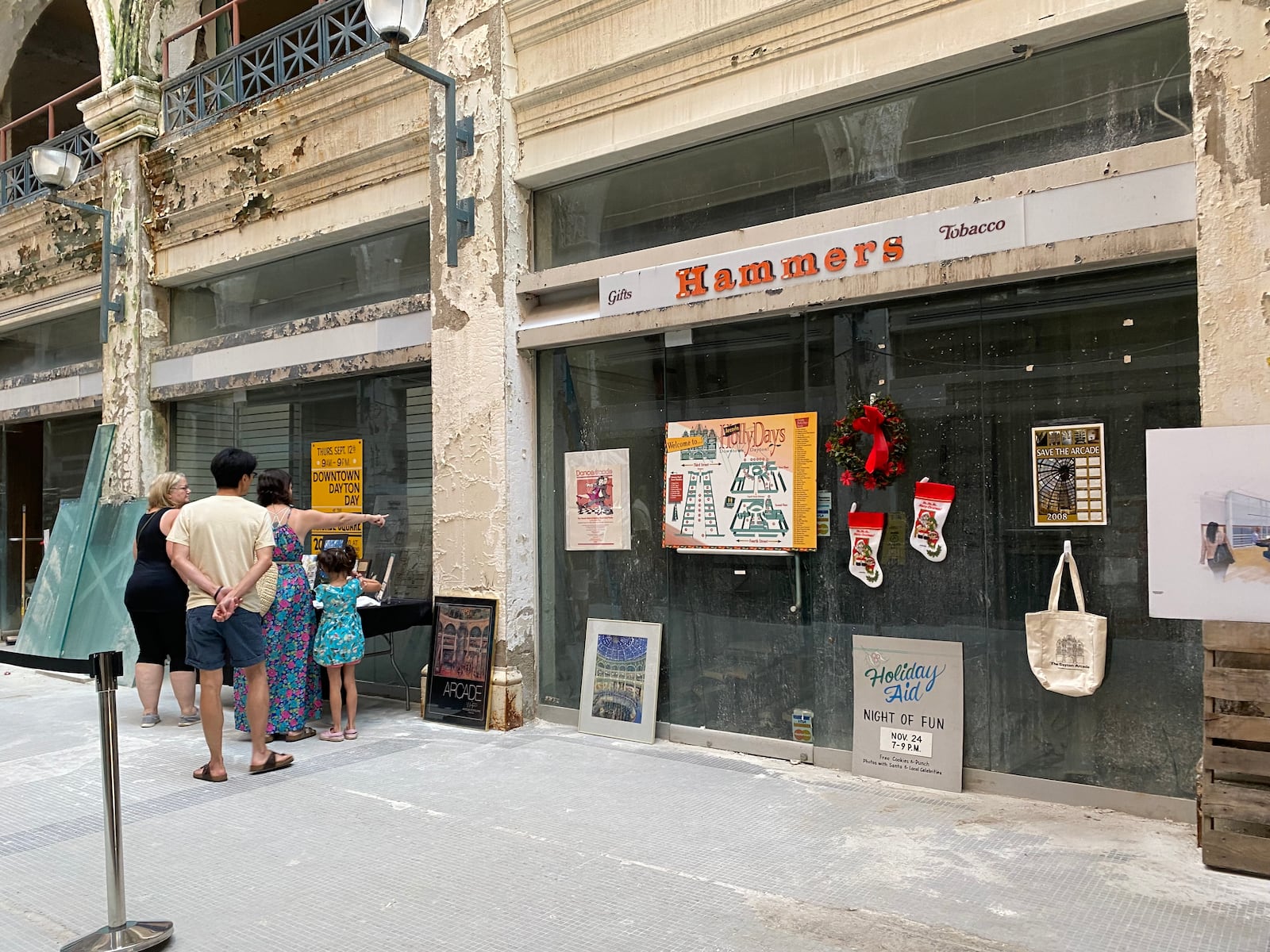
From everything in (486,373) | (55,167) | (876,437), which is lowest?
(876,437)

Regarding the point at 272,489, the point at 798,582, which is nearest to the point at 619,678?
the point at 798,582

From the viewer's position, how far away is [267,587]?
5.94 meters

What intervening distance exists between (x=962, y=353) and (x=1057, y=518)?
1.00 meters

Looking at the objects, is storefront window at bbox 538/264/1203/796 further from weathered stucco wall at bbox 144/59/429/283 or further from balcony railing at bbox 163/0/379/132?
balcony railing at bbox 163/0/379/132

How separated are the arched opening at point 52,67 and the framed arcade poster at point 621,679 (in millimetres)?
12768

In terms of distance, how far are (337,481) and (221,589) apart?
3157mm

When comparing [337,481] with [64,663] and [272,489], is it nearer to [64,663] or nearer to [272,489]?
[272,489]

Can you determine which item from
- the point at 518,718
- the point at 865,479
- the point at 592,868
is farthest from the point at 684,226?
the point at 592,868

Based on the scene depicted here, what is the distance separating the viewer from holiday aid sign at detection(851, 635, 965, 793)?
5.32 m

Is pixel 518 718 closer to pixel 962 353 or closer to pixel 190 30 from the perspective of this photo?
pixel 962 353

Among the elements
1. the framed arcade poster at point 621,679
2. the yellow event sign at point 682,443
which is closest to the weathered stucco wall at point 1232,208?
the yellow event sign at point 682,443

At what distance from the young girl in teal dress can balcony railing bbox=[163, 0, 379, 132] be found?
4.44m

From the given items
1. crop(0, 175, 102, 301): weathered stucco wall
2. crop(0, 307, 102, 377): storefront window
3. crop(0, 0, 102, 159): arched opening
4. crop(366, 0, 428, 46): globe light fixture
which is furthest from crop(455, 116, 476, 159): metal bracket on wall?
crop(0, 0, 102, 159): arched opening

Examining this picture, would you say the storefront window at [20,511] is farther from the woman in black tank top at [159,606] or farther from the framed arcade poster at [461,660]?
the framed arcade poster at [461,660]
